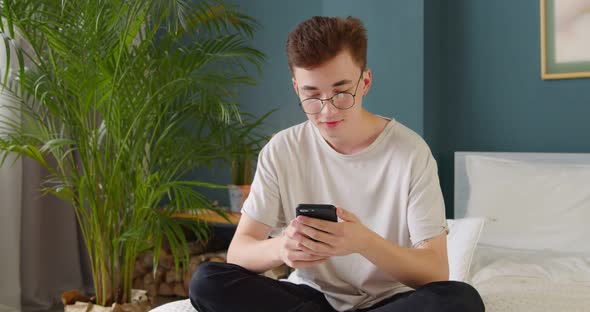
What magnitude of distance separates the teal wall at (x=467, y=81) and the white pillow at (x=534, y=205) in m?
0.30

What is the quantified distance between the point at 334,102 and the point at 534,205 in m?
1.25

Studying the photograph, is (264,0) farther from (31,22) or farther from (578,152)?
(578,152)

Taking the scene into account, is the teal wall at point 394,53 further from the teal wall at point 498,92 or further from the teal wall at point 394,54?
the teal wall at point 498,92

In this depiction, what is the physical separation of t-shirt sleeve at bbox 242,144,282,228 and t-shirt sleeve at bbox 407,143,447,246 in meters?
0.37

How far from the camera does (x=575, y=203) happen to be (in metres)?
2.24

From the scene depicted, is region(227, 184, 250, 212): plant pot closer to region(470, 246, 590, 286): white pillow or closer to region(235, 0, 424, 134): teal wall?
region(235, 0, 424, 134): teal wall

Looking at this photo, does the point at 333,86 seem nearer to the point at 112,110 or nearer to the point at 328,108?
the point at 328,108

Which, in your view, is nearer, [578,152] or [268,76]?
[578,152]

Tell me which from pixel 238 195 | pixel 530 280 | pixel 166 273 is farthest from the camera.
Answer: pixel 166 273

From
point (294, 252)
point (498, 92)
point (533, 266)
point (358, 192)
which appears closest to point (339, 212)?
point (294, 252)

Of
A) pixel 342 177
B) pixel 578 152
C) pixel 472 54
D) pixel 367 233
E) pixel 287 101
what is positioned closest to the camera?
pixel 367 233

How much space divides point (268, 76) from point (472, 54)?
124 centimetres

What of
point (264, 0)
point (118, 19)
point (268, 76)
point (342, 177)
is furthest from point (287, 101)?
point (342, 177)

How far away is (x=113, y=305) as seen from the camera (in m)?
2.38
